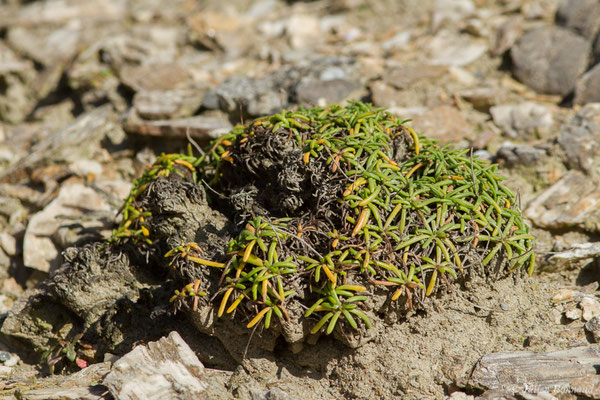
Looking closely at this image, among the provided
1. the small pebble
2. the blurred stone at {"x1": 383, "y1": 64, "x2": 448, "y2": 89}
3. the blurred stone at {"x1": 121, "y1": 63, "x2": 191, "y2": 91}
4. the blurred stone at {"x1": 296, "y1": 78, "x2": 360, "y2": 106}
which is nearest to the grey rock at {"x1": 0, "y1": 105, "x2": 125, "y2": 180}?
the blurred stone at {"x1": 121, "y1": 63, "x2": 191, "y2": 91}

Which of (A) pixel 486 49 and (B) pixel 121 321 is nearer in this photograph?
(B) pixel 121 321

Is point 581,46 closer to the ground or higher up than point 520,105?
higher up

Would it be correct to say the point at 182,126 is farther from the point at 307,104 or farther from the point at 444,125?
the point at 444,125

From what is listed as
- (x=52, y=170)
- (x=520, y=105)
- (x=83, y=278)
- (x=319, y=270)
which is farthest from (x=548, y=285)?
(x=52, y=170)

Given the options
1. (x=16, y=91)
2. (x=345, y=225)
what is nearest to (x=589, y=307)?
(x=345, y=225)

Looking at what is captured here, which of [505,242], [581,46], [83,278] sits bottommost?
[83,278]

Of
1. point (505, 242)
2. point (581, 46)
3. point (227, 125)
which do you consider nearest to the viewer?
point (505, 242)

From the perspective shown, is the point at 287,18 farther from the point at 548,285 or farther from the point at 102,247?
the point at 548,285

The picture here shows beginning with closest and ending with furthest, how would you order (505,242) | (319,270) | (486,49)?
1. (319,270)
2. (505,242)
3. (486,49)
